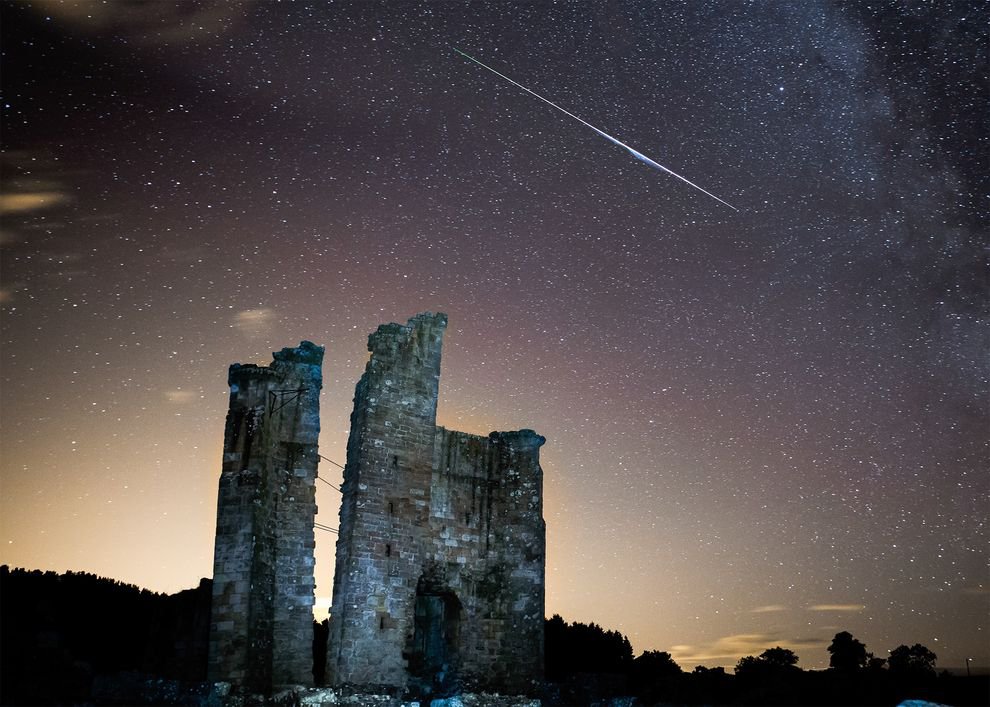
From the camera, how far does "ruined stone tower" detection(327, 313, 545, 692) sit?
75.5ft

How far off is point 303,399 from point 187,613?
30.9ft

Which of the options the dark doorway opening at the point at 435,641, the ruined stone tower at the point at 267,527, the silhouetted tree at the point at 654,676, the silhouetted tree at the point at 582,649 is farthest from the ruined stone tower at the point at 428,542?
the silhouetted tree at the point at 582,649

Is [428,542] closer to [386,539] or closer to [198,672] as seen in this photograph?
[386,539]

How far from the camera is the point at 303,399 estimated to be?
2377 cm

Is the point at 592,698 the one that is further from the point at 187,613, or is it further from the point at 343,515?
the point at 187,613

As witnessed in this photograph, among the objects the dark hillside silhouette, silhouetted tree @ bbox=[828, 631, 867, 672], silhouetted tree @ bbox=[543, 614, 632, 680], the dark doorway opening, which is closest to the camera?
the dark hillside silhouette

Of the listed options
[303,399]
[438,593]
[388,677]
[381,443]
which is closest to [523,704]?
[388,677]

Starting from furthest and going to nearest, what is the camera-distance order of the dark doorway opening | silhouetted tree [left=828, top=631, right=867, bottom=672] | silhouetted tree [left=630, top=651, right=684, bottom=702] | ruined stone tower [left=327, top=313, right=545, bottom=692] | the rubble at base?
silhouetted tree [left=828, top=631, right=867, bottom=672]
silhouetted tree [left=630, top=651, right=684, bottom=702]
the dark doorway opening
ruined stone tower [left=327, top=313, right=545, bottom=692]
the rubble at base

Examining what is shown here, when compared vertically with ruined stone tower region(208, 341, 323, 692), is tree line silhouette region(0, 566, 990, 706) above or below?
below

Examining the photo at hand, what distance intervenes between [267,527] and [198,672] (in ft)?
21.6

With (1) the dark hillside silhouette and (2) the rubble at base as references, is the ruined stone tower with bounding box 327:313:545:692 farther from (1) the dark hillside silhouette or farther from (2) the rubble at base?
(1) the dark hillside silhouette

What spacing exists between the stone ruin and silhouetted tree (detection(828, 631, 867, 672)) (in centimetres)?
1719

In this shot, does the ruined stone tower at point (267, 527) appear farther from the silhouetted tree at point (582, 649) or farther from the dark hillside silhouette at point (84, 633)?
the silhouetted tree at point (582, 649)

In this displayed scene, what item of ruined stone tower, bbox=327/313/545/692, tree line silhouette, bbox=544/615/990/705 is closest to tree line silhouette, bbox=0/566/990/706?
tree line silhouette, bbox=544/615/990/705
